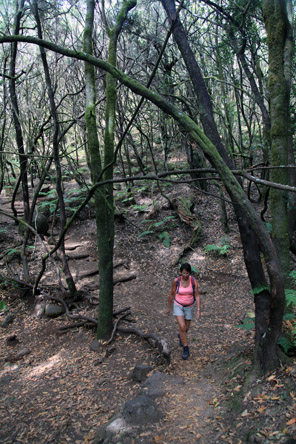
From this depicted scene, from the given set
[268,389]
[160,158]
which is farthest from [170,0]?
[160,158]

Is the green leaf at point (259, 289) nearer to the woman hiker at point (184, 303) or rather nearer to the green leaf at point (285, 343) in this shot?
the green leaf at point (285, 343)

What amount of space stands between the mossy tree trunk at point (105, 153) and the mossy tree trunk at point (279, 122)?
111 inches

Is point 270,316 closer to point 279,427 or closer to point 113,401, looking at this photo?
point 279,427

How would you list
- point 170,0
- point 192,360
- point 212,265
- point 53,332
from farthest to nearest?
1. point 212,265
2. point 53,332
3. point 192,360
4. point 170,0

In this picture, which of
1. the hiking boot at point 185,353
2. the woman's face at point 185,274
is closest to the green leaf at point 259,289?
the woman's face at point 185,274

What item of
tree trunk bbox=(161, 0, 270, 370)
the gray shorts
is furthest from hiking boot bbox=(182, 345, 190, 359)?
tree trunk bbox=(161, 0, 270, 370)

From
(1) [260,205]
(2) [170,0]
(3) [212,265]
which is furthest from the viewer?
(1) [260,205]

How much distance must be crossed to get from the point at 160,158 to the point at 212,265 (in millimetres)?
10776

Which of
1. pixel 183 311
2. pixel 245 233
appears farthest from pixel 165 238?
pixel 245 233

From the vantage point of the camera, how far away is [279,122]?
4051mm

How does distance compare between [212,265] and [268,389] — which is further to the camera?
[212,265]

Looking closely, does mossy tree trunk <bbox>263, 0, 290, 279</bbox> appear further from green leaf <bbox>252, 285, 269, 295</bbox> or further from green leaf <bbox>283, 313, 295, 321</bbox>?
green leaf <bbox>252, 285, 269, 295</bbox>

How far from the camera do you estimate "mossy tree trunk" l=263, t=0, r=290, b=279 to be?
13.3ft

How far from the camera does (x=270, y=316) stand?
3.43 metres
